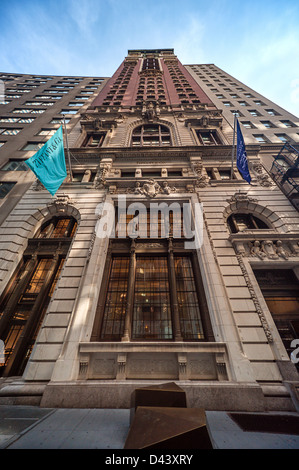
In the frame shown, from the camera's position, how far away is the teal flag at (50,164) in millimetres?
9430

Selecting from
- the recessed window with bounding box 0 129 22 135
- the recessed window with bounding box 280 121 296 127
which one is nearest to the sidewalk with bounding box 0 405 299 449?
the recessed window with bounding box 0 129 22 135

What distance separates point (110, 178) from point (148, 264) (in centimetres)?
699

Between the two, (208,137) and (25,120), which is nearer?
(208,137)

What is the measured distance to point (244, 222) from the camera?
38.7ft

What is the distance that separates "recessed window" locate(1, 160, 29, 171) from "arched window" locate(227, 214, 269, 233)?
1770 centimetres

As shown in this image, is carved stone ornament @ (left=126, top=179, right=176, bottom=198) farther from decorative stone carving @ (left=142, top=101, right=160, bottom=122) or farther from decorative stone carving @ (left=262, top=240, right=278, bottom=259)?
decorative stone carving @ (left=142, top=101, right=160, bottom=122)

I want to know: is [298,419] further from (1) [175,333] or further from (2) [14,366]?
(2) [14,366]

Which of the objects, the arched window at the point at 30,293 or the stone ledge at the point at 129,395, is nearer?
the stone ledge at the point at 129,395

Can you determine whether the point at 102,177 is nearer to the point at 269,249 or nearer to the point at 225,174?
the point at 225,174

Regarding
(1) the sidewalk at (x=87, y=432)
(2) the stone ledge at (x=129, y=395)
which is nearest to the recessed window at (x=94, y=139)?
(2) the stone ledge at (x=129, y=395)

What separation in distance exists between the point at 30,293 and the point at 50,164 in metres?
7.37

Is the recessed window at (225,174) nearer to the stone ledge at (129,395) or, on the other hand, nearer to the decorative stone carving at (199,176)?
the decorative stone carving at (199,176)

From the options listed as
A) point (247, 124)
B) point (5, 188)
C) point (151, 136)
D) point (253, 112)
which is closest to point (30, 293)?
point (5, 188)

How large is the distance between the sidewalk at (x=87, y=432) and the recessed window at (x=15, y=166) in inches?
675
